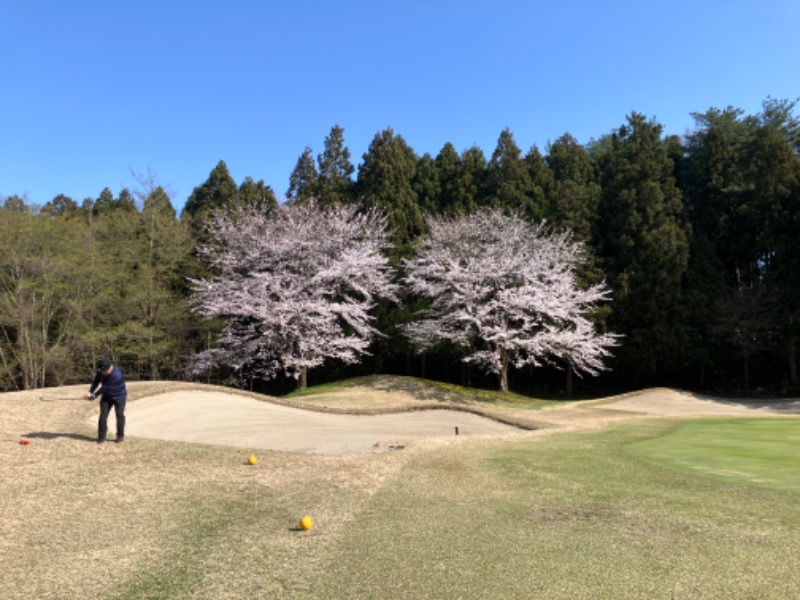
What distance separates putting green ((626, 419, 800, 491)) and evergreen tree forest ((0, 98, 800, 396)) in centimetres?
1662

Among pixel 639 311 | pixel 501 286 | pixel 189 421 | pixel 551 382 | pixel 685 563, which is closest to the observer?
pixel 685 563

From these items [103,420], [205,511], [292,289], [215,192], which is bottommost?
[205,511]

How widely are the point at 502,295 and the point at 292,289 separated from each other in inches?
415

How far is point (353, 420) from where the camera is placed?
17594 mm

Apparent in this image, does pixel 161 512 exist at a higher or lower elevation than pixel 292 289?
lower

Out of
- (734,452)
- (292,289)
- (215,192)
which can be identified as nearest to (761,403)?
(734,452)

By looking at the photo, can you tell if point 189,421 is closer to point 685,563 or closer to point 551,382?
point 685,563

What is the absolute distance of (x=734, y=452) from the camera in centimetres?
1040

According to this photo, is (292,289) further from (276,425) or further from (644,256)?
(644,256)

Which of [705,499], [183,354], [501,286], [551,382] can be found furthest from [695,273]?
[183,354]

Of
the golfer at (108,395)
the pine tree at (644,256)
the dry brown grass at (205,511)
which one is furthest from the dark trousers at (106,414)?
the pine tree at (644,256)

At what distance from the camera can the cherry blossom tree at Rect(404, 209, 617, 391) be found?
989 inches

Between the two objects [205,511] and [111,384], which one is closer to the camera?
[205,511]

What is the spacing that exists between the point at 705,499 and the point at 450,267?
67.1 feet
